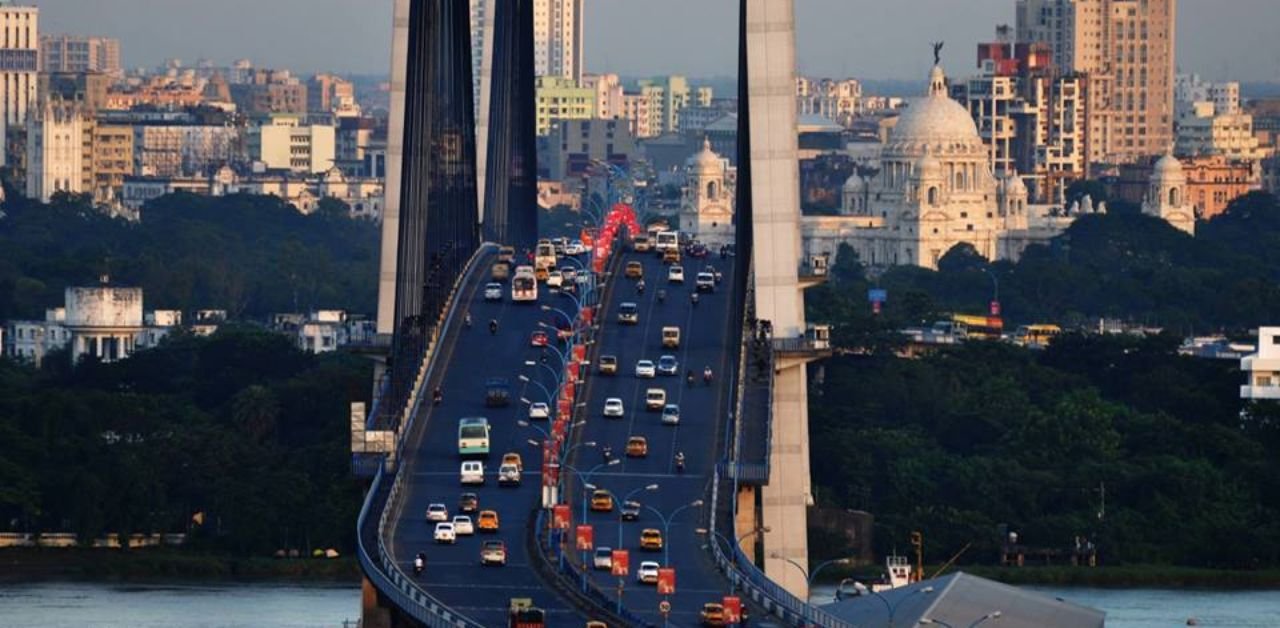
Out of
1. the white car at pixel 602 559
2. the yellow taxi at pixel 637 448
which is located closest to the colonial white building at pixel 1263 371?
the yellow taxi at pixel 637 448

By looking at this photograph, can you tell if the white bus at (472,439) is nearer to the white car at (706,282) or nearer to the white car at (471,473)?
the white car at (471,473)

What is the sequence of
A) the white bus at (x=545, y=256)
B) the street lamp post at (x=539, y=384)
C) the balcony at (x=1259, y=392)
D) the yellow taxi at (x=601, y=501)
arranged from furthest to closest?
the balcony at (x=1259, y=392) → the white bus at (x=545, y=256) → the street lamp post at (x=539, y=384) → the yellow taxi at (x=601, y=501)

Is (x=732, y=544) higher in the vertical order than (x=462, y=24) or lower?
lower

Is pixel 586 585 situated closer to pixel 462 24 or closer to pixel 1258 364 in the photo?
pixel 462 24

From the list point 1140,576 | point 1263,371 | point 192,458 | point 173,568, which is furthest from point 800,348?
point 1263,371

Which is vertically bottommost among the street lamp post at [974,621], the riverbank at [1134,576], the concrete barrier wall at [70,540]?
the riverbank at [1134,576]

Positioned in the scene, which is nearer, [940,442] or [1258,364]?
[940,442]

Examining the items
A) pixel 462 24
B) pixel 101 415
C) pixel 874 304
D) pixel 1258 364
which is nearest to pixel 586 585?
pixel 462 24
